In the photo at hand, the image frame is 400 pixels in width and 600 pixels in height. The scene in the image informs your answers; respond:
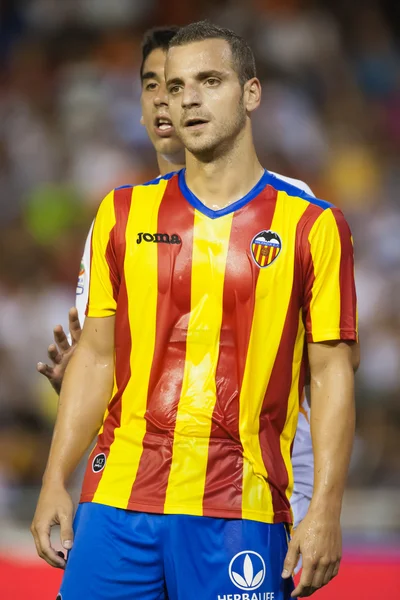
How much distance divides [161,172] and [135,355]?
4.38ft

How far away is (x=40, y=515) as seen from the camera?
2906mm

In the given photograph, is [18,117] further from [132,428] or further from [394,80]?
[132,428]

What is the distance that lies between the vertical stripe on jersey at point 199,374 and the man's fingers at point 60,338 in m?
0.55

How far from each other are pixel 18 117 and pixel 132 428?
596 cm

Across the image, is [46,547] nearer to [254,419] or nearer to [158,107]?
[254,419]

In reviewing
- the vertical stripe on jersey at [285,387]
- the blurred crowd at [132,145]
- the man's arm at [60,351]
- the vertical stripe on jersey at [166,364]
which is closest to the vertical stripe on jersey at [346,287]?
the vertical stripe on jersey at [285,387]

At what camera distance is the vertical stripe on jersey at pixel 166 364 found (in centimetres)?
284

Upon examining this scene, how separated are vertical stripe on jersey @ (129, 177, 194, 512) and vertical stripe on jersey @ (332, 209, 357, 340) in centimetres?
42

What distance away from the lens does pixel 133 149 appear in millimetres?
8086

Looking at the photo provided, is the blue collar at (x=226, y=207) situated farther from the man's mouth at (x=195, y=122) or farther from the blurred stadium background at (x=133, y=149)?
the blurred stadium background at (x=133, y=149)

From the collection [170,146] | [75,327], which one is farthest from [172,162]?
[75,327]

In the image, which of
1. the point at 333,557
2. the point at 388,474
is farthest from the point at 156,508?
the point at 388,474

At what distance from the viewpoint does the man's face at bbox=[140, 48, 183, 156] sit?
3.99m

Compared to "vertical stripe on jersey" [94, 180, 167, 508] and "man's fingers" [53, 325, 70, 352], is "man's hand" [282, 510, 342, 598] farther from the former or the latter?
"man's fingers" [53, 325, 70, 352]
